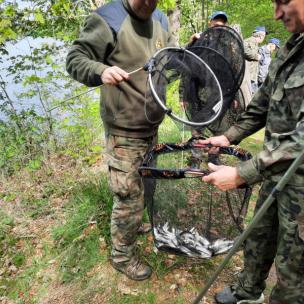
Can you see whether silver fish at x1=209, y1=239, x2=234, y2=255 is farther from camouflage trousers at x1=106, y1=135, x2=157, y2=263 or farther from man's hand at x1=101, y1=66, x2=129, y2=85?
man's hand at x1=101, y1=66, x2=129, y2=85

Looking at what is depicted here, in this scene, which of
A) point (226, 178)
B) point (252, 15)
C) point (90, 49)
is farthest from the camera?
point (252, 15)

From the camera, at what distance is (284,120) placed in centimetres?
177

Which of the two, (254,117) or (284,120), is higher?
(284,120)

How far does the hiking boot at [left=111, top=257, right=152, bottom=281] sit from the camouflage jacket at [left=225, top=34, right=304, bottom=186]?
148 centimetres

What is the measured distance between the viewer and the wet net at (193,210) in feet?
7.69

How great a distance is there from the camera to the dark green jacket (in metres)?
2.12

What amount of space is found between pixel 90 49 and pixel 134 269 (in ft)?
5.99

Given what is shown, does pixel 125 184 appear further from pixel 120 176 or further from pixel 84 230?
pixel 84 230

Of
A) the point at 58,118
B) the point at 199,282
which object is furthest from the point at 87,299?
the point at 58,118

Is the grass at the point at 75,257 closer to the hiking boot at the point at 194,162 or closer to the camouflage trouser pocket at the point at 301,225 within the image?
the hiking boot at the point at 194,162

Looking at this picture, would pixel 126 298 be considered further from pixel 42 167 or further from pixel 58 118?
pixel 58 118

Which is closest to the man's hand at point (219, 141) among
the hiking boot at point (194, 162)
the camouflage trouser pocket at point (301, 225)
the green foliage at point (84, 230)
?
the hiking boot at point (194, 162)

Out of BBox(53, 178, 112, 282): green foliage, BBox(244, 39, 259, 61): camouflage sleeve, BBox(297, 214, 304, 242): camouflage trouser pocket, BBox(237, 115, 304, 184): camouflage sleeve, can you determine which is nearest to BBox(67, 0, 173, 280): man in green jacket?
BBox(53, 178, 112, 282): green foliage

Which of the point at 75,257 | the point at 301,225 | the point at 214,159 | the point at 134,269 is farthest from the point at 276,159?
the point at 75,257
